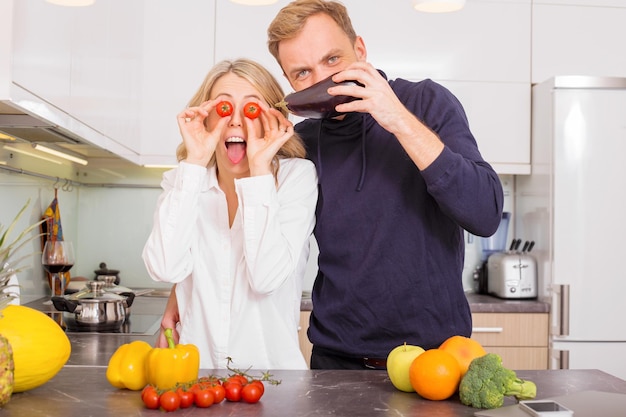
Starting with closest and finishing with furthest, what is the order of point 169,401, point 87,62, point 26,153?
A: point 169,401 < point 87,62 < point 26,153

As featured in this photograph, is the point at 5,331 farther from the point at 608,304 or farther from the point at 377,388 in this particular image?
the point at 608,304

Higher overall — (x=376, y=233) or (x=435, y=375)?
(x=376, y=233)

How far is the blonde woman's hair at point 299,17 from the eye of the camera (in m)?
1.75

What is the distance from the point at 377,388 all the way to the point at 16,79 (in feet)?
3.47

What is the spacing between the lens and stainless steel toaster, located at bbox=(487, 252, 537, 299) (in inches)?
139

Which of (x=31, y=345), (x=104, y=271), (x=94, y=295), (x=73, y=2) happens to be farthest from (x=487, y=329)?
(x=31, y=345)

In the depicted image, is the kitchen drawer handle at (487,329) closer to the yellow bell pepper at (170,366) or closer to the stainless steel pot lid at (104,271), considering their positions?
the stainless steel pot lid at (104,271)

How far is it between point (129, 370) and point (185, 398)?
16cm

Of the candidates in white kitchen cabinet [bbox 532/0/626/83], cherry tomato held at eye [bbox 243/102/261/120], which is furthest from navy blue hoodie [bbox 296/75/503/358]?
white kitchen cabinet [bbox 532/0/626/83]

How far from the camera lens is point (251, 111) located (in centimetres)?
174

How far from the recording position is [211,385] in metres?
1.23

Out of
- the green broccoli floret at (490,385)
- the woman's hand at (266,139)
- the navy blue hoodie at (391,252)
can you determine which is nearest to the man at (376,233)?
the navy blue hoodie at (391,252)

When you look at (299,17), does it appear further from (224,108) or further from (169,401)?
(169,401)

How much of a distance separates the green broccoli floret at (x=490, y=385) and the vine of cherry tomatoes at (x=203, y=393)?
0.35 m
